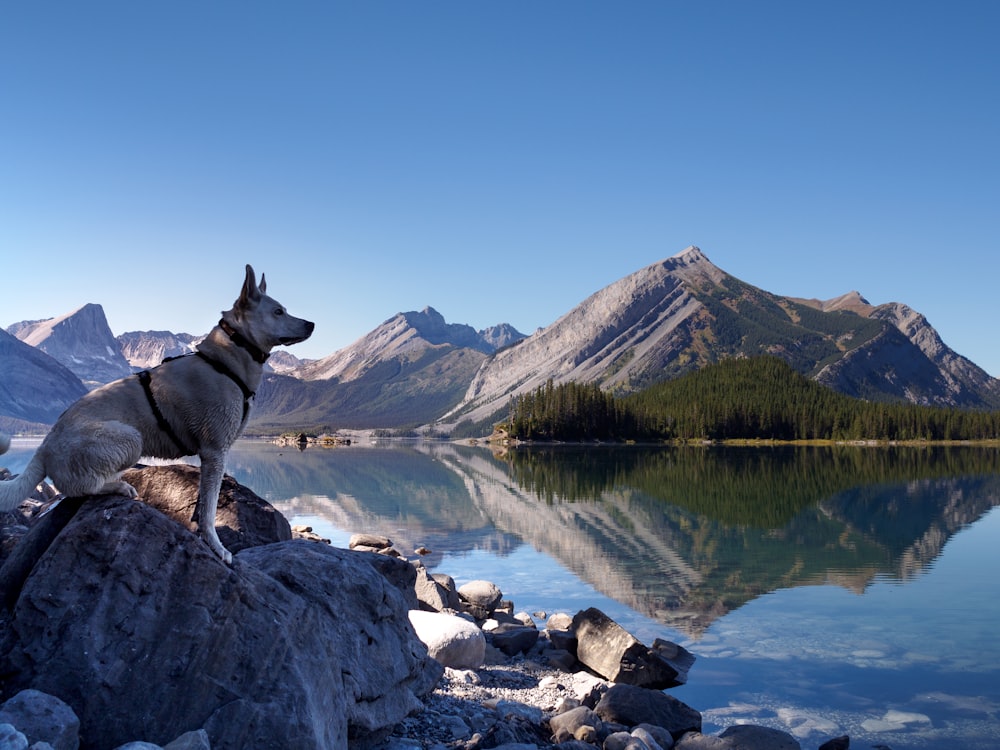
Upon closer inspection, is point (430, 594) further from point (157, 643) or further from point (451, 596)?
point (157, 643)

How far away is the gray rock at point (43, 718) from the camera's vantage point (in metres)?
6.05

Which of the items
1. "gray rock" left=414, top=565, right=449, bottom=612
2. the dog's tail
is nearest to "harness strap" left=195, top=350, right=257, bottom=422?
the dog's tail

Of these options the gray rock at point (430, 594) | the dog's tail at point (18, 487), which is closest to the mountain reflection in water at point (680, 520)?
the gray rock at point (430, 594)

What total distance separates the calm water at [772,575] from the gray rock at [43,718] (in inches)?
438

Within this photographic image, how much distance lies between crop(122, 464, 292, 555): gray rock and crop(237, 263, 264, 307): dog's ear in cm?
300

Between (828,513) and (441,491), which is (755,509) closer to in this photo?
(828,513)

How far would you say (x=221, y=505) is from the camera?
11.8 metres

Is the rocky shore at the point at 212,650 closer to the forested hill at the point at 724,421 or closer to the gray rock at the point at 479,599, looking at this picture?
the gray rock at the point at 479,599

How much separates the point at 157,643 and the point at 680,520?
A: 125 feet

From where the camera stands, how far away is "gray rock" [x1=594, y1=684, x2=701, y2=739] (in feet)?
41.7

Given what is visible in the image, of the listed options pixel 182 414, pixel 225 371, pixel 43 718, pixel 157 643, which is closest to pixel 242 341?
pixel 225 371

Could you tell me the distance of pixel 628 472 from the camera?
8225 centimetres

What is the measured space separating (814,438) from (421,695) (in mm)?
192583

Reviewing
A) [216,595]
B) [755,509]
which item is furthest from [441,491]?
[216,595]
